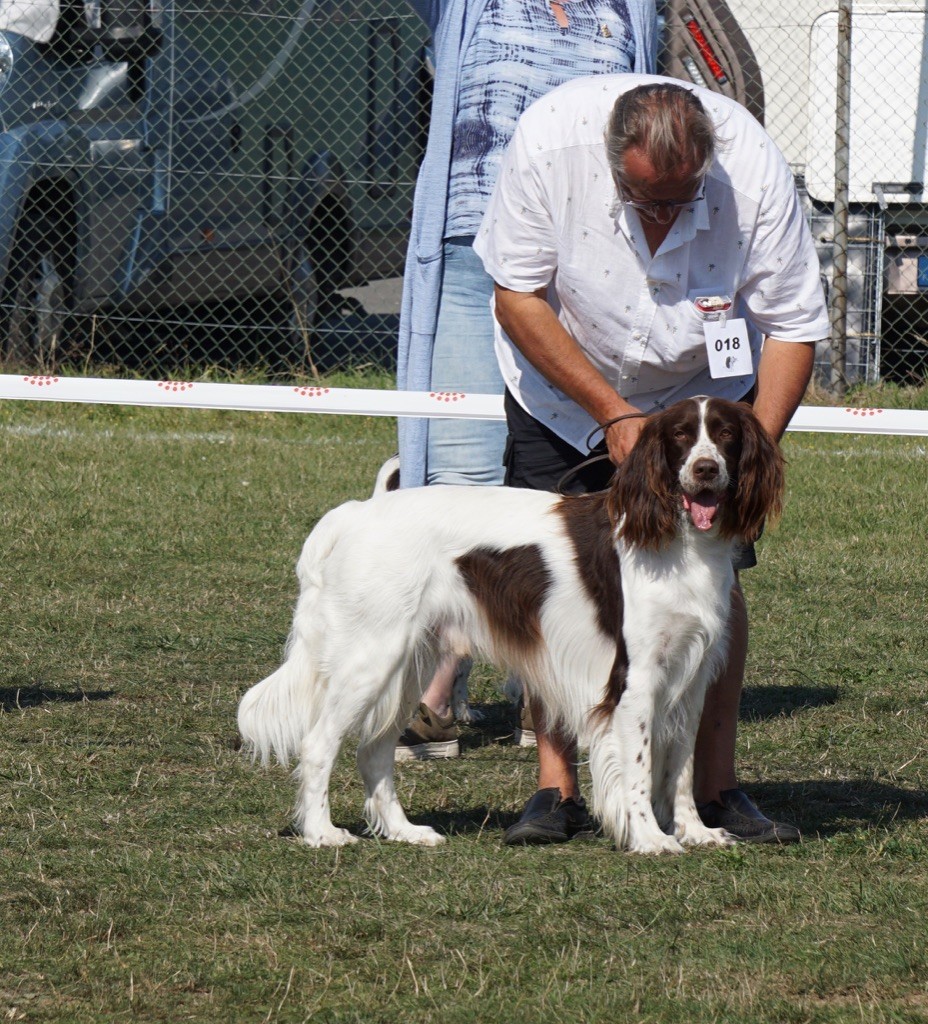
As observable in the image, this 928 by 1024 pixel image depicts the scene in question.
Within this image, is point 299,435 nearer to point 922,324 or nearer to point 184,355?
point 184,355

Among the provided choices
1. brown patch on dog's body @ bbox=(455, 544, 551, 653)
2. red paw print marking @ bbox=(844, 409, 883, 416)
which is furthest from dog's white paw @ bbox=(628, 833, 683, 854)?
red paw print marking @ bbox=(844, 409, 883, 416)

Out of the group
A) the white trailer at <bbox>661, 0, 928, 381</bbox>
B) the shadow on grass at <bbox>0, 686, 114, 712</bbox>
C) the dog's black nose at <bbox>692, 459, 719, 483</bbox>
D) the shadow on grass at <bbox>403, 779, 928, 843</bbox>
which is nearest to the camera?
the dog's black nose at <bbox>692, 459, 719, 483</bbox>

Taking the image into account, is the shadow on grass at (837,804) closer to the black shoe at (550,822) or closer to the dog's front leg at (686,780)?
the dog's front leg at (686,780)

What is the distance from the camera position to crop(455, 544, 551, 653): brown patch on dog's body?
12.6 ft

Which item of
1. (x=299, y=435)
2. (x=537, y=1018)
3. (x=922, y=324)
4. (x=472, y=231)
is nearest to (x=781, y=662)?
(x=472, y=231)

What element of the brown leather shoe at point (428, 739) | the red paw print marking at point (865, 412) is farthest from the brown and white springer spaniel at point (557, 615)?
the red paw print marking at point (865, 412)

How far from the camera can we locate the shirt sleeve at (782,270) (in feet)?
13.0

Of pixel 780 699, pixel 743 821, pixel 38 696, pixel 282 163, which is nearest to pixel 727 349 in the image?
pixel 743 821

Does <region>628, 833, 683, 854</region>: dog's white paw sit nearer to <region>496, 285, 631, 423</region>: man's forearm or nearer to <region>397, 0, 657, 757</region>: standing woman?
<region>496, 285, 631, 423</region>: man's forearm

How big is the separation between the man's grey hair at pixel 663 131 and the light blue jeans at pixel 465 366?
47.7 inches

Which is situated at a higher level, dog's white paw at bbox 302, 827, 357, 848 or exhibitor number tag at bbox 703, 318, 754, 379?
exhibitor number tag at bbox 703, 318, 754, 379

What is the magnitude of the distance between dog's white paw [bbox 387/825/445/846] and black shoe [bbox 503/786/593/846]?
6.4 inches

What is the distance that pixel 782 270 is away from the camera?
13.1 feet

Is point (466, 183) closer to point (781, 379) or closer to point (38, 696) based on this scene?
point (781, 379)
